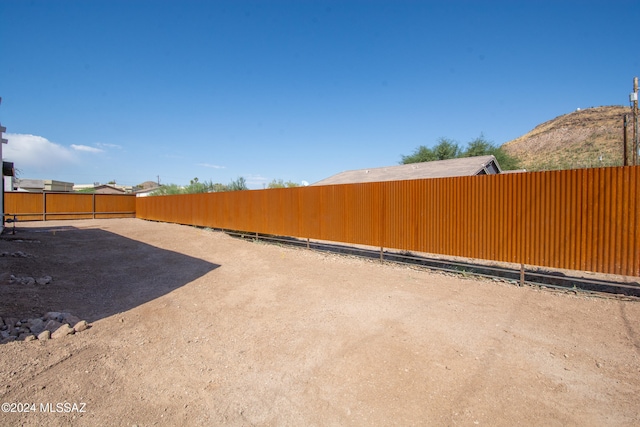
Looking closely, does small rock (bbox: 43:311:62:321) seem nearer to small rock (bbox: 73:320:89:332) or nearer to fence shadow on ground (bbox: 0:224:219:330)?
fence shadow on ground (bbox: 0:224:219:330)

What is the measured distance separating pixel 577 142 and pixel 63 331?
53.0 metres

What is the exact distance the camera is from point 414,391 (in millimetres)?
2621

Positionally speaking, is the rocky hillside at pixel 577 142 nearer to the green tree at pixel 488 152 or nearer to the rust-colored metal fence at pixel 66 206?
the green tree at pixel 488 152

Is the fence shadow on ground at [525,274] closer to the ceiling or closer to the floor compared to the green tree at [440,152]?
closer to the floor

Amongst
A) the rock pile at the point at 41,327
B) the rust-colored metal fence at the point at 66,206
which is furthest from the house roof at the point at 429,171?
the rust-colored metal fence at the point at 66,206

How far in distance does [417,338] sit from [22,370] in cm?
410

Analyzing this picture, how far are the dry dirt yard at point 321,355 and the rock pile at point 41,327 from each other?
0.13m

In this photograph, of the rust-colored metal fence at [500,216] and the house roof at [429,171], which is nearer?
the rust-colored metal fence at [500,216]

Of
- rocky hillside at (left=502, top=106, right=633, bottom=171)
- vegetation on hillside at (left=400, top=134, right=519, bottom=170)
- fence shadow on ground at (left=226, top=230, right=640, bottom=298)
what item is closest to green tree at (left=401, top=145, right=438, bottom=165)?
vegetation on hillside at (left=400, top=134, right=519, bottom=170)

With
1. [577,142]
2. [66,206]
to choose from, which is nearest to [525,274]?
[66,206]

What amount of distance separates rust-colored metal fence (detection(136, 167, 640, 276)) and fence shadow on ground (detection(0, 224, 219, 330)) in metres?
4.00

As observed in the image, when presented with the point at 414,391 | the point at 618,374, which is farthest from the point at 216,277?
the point at 618,374

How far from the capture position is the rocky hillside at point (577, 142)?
32.2 m

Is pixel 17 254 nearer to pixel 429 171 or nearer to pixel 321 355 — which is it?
pixel 321 355
